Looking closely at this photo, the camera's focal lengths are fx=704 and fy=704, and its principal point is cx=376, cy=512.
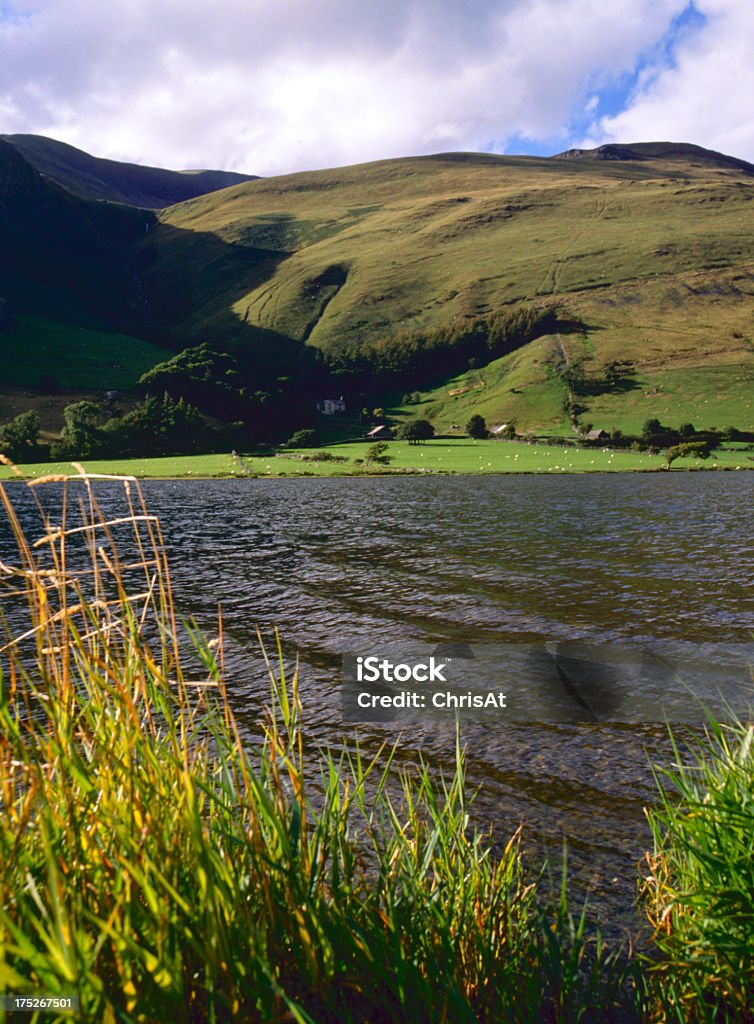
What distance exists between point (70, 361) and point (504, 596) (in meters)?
178

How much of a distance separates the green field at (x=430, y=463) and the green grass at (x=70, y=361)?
186 feet

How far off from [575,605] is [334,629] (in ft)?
23.1

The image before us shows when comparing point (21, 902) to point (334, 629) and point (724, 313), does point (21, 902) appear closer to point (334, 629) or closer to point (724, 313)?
point (334, 629)

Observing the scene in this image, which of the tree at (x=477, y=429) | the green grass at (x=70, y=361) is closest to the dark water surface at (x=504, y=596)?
the tree at (x=477, y=429)

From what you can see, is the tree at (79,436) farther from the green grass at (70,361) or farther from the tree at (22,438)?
the green grass at (70,361)

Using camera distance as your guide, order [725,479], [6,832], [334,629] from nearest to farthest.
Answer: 1. [6,832]
2. [334,629]
3. [725,479]

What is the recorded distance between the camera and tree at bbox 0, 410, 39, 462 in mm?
111500

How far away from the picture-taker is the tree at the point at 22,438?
112 m

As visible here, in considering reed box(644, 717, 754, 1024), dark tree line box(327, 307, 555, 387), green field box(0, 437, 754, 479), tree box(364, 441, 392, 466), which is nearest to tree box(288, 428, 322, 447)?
green field box(0, 437, 754, 479)

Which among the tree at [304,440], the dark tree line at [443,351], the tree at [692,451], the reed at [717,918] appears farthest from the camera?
the dark tree line at [443,351]

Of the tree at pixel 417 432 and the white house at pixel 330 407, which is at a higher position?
the white house at pixel 330 407

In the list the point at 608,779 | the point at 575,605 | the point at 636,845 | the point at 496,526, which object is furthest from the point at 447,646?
the point at 496,526

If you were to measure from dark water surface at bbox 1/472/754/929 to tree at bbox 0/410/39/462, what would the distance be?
68.8m

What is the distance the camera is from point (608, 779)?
942 centimetres
